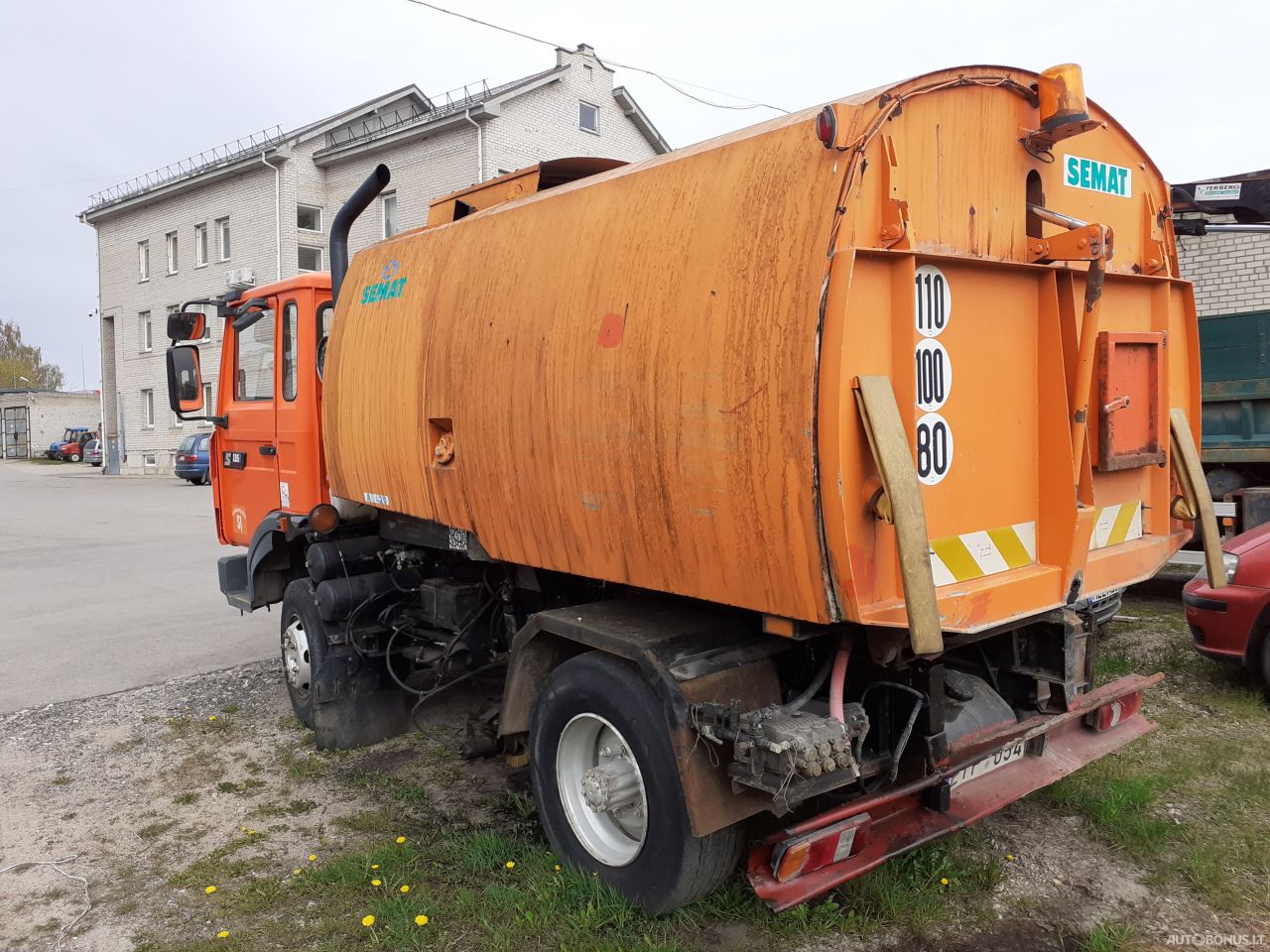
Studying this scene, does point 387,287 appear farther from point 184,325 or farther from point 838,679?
point 838,679

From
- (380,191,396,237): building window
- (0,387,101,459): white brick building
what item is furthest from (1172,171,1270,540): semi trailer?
(0,387,101,459): white brick building

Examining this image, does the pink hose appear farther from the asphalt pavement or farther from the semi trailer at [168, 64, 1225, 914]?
the asphalt pavement

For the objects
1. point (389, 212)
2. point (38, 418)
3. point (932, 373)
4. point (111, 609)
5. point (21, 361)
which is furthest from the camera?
point (21, 361)

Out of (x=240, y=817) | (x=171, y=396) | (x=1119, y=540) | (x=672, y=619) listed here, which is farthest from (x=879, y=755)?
(x=171, y=396)

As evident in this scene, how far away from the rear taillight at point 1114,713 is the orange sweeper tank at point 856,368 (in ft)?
2.14

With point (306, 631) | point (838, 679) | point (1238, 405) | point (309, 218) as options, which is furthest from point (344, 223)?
point (309, 218)

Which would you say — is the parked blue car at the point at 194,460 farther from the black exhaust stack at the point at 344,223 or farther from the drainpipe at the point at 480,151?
the black exhaust stack at the point at 344,223

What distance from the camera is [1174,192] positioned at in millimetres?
9156

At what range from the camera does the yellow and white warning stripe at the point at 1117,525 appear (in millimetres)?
3527

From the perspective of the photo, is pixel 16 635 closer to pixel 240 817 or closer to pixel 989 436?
pixel 240 817

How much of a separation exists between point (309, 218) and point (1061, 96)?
98.0 feet

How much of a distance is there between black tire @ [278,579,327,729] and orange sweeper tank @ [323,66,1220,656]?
1.79 meters

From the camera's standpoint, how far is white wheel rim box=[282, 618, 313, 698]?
17.9 ft

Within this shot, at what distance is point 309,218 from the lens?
97.3 ft
